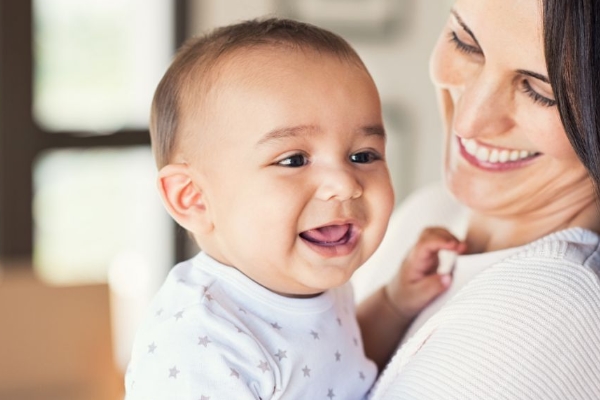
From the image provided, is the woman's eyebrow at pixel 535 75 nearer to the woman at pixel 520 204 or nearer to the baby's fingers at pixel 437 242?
the woman at pixel 520 204

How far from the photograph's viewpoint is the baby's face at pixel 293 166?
3.81 ft

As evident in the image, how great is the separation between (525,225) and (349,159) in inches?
14.3

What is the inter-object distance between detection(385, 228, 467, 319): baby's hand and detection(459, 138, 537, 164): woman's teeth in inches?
5.9

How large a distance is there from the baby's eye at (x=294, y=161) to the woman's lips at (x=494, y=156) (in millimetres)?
314

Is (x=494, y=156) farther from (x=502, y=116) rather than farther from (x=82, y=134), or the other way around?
(x=82, y=134)

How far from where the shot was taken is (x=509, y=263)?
1.24 m

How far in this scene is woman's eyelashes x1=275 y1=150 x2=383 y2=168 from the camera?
46.1 inches

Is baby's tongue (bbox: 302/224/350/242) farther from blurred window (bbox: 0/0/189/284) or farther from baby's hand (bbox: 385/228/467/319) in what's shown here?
blurred window (bbox: 0/0/189/284)

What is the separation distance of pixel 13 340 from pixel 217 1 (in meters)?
1.91

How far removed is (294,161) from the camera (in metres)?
1.17

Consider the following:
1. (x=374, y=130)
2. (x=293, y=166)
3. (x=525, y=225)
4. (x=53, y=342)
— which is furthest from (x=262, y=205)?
(x=53, y=342)

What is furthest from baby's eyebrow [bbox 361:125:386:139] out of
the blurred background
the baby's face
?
the blurred background

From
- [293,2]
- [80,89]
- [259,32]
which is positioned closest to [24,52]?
[80,89]

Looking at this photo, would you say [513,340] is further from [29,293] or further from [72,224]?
[72,224]
